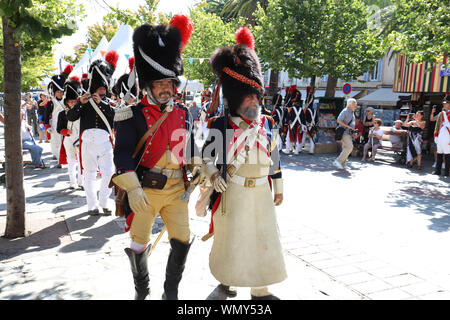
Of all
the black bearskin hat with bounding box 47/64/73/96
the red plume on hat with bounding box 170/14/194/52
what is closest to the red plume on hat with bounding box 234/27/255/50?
the red plume on hat with bounding box 170/14/194/52

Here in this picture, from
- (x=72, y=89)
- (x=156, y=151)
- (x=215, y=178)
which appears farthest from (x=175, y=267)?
(x=72, y=89)

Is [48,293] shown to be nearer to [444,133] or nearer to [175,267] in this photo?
[175,267]

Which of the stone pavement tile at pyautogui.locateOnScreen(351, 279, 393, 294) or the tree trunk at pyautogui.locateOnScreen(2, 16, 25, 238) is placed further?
the tree trunk at pyautogui.locateOnScreen(2, 16, 25, 238)

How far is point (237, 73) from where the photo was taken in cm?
341

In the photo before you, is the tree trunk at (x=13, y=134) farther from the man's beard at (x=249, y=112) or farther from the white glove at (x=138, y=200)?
the man's beard at (x=249, y=112)

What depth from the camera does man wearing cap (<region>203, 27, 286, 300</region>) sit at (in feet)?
10.7

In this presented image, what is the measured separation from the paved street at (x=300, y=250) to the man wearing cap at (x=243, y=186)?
17.5 inches

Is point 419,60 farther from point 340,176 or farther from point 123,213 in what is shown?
point 123,213

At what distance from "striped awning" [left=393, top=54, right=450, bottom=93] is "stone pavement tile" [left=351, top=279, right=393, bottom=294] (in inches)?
517

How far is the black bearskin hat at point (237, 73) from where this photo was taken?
340 centimetres

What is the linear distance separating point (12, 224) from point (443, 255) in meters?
4.93

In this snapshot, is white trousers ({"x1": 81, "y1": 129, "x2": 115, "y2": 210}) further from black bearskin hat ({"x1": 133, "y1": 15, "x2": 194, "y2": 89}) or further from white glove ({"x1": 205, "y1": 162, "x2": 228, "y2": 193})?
white glove ({"x1": 205, "y1": 162, "x2": 228, "y2": 193})

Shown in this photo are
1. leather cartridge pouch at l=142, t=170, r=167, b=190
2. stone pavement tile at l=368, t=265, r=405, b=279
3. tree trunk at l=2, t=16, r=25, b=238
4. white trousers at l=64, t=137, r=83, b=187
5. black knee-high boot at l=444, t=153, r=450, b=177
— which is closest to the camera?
leather cartridge pouch at l=142, t=170, r=167, b=190

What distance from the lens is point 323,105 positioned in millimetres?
15172
